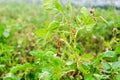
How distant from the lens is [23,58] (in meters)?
2.16

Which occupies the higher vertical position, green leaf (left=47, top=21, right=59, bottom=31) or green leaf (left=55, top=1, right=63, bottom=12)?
green leaf (left=55, top=1, right=63, bottom=12)

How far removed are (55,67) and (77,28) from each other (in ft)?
0.63

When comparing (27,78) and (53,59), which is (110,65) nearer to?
(53,59)

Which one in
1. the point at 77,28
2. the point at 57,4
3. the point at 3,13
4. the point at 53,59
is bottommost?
the point at 3,13

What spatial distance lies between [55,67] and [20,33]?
4.88 ft

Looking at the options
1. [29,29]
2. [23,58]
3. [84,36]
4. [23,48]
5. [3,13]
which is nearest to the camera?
[23,58]

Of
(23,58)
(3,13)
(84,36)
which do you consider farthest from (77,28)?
(3,13)

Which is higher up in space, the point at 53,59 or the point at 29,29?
the point at 53,59

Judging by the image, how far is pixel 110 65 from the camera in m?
1.44

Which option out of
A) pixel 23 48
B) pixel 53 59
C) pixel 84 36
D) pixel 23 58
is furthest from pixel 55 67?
pixel 84 36

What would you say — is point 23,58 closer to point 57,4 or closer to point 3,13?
point 57,4

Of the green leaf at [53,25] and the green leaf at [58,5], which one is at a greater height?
the green leaf at [58,5]

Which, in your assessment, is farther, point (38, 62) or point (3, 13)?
point (3, 13)

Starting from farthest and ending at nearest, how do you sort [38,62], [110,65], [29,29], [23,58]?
1. [29,29]
2. [23,58]
3. [38,62]
4. [110,65]
